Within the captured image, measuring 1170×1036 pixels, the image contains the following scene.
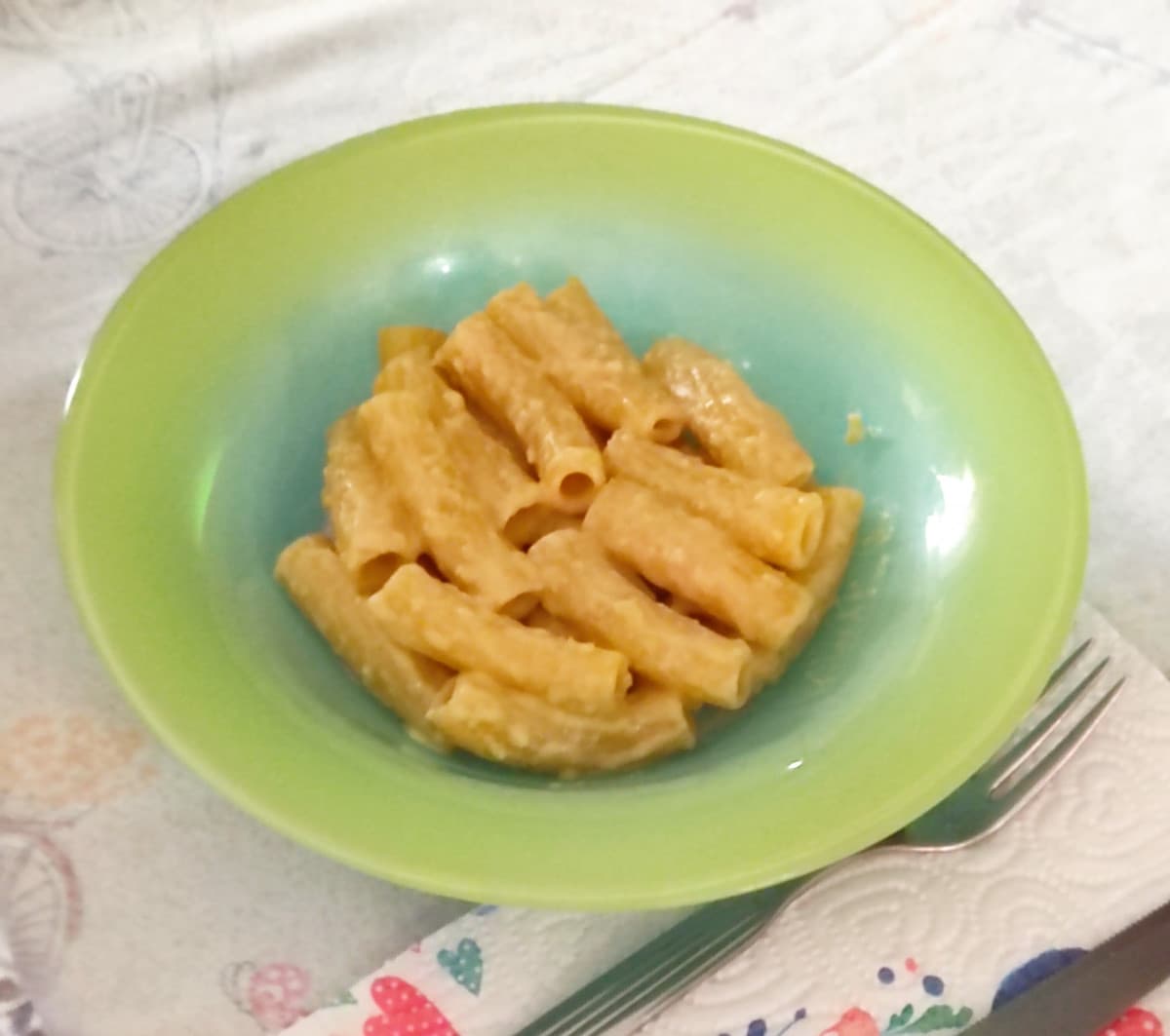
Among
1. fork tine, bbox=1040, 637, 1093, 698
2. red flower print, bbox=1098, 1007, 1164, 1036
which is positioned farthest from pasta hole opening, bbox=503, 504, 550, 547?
red flower print, bbox=1098, 1007, 1164, 1036

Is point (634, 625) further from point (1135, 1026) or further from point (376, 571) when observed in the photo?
point (1135, 1026)

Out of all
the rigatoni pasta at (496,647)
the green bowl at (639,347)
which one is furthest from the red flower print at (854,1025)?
the rigatoni pasta at (496,647)

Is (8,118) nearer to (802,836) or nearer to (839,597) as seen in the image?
(839,597)

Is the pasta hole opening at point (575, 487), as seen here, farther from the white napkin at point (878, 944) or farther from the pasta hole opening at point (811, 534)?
the white napkin at point (878, 944)

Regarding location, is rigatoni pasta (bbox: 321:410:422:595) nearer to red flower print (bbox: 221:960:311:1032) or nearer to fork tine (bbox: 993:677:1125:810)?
red flower print (bbox: 221:960:311:1032)

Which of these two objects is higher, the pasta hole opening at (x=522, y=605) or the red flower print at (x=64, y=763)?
the pasta hole opening at (x=522, y=605)
